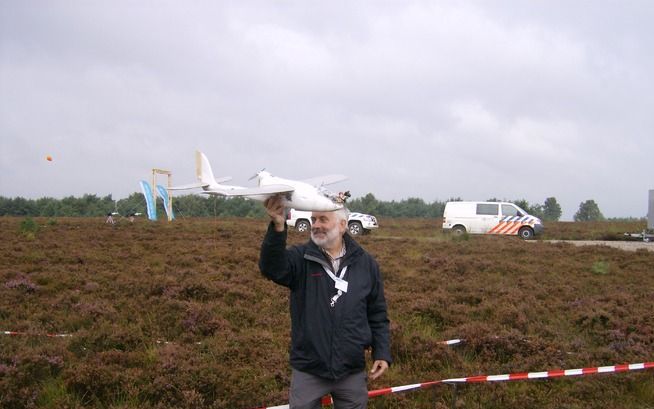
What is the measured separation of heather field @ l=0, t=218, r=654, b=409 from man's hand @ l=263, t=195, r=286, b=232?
2.55 m

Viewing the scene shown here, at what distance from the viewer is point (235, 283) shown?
9820 mm

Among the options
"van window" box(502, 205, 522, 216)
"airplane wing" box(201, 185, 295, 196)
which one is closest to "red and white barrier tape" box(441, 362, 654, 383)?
"airplane wing" box(201, 185, 295, 196)

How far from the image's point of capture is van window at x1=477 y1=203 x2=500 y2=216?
24.6 m

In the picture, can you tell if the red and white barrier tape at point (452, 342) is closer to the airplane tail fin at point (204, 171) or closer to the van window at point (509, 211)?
the airplane tail fin at point (204, 171)

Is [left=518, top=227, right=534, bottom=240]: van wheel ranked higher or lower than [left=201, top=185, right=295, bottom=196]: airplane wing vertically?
lower

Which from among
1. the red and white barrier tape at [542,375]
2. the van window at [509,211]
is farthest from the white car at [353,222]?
the red and white barrier tape at [542,375]

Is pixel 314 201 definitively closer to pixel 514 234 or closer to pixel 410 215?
pixel 514 234

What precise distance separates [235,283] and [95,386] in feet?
16.3

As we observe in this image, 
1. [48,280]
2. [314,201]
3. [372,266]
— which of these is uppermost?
[314,201]

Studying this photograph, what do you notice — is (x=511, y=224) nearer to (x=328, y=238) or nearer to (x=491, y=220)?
(x=491, y=220)

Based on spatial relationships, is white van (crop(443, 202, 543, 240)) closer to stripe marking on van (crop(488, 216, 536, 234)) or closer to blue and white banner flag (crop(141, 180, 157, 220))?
stripe marking on van (crop(488, 216, 536, 234))

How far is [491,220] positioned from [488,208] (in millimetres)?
Answer: 658

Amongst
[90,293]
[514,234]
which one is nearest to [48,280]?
[90,293]

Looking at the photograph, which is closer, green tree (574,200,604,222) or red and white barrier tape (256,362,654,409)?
red and white barrier tape (256,362,654,409)
